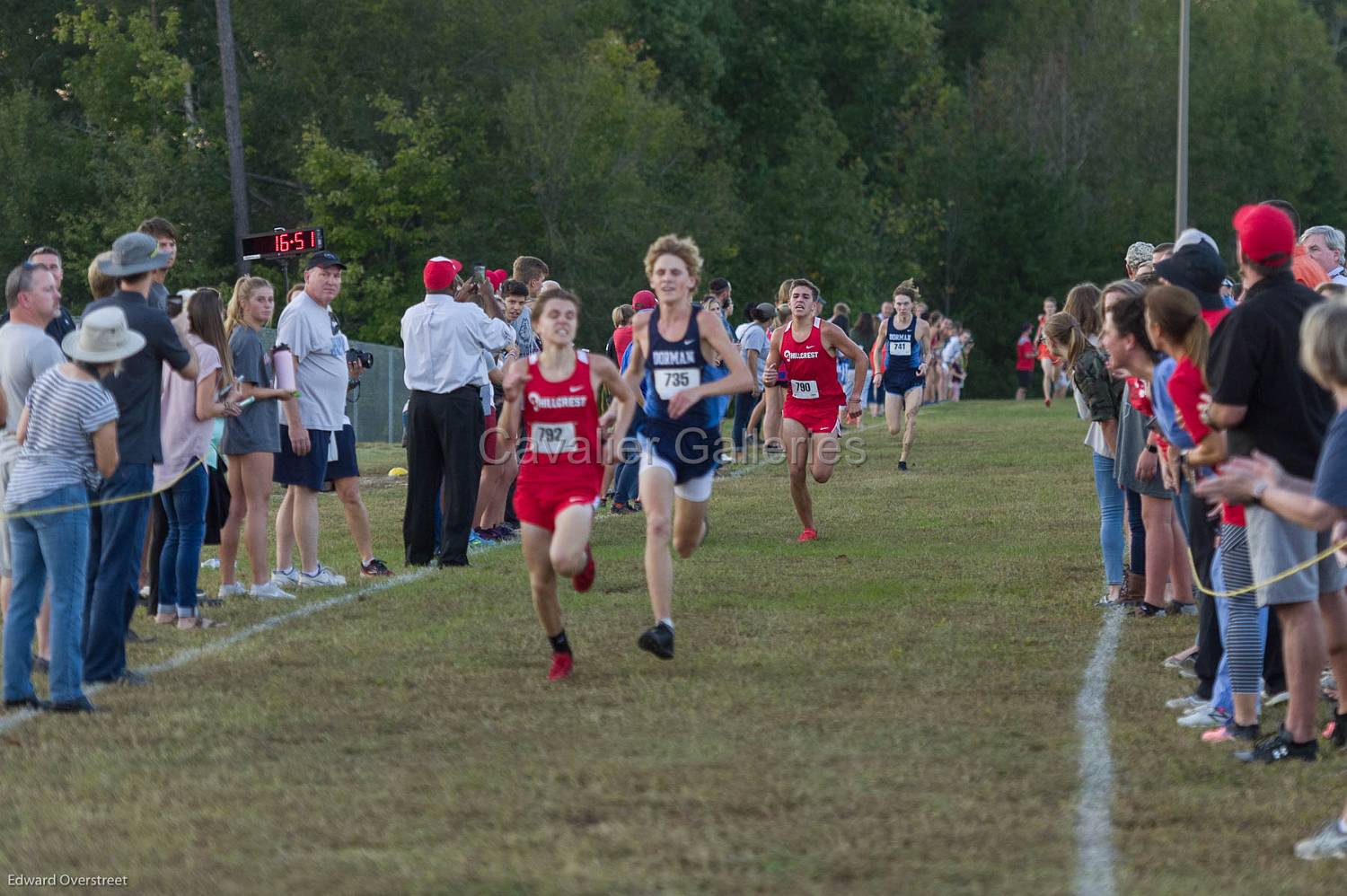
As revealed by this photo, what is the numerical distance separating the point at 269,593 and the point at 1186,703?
19.0ft

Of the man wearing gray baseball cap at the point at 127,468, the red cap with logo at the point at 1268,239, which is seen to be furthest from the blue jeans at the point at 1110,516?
the man wearing gray baseball cap at the point at 127,468

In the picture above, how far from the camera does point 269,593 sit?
11.0m

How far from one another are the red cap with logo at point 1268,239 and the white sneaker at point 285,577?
264 inches

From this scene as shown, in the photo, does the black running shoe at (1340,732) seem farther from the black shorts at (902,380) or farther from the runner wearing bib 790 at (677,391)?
the black shorts at (902,380)

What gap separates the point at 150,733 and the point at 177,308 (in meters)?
3.39

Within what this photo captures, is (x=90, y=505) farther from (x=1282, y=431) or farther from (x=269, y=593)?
(x=1282, y=431)

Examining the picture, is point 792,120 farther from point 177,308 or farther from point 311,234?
point 177,308

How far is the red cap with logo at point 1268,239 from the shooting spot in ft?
22.3

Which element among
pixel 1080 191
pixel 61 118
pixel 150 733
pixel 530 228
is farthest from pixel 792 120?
pixel 150 733

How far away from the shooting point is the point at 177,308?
9883 millimetres

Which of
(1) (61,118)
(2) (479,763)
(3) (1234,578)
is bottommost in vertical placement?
(2) (479,763)

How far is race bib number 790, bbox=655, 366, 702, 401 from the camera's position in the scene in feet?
30.1

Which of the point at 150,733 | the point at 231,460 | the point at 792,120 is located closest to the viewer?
the point at 150,733

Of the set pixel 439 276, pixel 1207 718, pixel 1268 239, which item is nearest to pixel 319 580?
pixel 439 276
